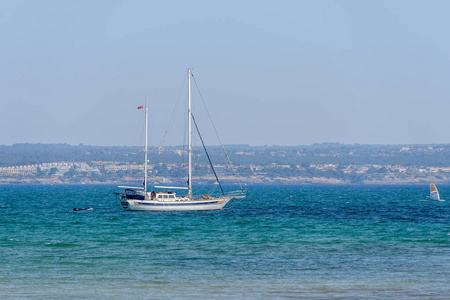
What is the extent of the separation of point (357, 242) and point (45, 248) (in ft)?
75.7

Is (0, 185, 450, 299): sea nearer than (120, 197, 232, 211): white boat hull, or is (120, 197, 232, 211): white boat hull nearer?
(0, 185, 450, 299): sea

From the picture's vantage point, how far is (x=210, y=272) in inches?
1570

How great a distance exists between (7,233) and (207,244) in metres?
21.0

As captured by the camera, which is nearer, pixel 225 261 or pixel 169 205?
pixel 225 261

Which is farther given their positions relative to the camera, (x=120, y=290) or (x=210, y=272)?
(x=210, y=272)

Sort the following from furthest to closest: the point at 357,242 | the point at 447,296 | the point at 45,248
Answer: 1. the point at 357,242
2. the point at 45,248
3. the point at 447,296

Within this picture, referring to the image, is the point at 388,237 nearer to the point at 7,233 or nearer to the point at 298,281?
the point at 298,281

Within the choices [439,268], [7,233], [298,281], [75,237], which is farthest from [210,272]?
[7,233]

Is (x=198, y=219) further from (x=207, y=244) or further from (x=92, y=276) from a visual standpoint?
(x=92, y=276)

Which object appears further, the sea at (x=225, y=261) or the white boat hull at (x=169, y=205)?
the white boat hull at (x=169, y=205)

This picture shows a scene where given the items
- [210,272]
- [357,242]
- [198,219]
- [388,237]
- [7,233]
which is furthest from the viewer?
[198,219]

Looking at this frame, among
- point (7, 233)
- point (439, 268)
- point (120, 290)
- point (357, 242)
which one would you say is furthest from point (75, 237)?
point (439, 268)

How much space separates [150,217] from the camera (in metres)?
88.8

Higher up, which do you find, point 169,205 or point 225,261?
point 225,261
